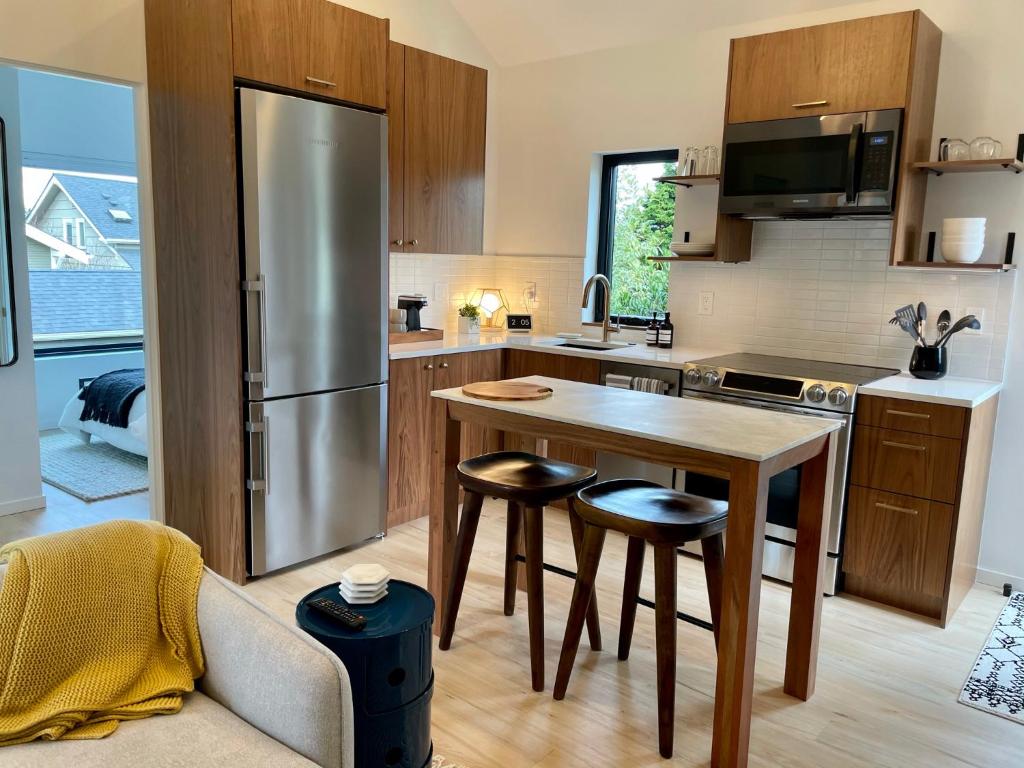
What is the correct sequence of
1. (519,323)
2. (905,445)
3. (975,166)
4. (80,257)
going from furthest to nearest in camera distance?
(80,257), (519,323), (975,166), (905,445)

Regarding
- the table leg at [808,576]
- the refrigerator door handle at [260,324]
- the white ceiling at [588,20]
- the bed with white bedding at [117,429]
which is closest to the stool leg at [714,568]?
the table leg at [808,576]

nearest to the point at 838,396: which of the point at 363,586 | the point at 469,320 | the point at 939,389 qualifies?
the point at 939,389

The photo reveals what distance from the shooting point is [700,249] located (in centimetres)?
398

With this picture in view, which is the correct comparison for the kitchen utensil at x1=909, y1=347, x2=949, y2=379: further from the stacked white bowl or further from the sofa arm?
the sofa arm

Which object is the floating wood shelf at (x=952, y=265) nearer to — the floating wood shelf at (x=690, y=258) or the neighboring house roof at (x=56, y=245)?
the floating wood shelf at (x=690, y=258)

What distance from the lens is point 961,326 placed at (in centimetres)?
328

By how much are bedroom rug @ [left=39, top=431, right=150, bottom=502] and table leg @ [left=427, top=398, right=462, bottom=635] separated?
207 centimetres

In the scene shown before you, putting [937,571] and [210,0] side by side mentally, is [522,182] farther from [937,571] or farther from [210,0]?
[937,571]

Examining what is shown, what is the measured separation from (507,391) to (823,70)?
205 centimetres

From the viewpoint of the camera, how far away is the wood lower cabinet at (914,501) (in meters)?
2.99

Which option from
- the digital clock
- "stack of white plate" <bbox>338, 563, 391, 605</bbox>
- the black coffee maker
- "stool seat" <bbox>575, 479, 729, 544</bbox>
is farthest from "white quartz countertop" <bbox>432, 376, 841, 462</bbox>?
the digital clock

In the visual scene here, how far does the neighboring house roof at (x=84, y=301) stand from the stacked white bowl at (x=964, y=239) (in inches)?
218

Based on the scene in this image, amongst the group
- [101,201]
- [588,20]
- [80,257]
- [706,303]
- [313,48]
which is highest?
[588,20]

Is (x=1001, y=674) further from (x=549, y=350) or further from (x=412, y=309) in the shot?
(x=412, y=309)
